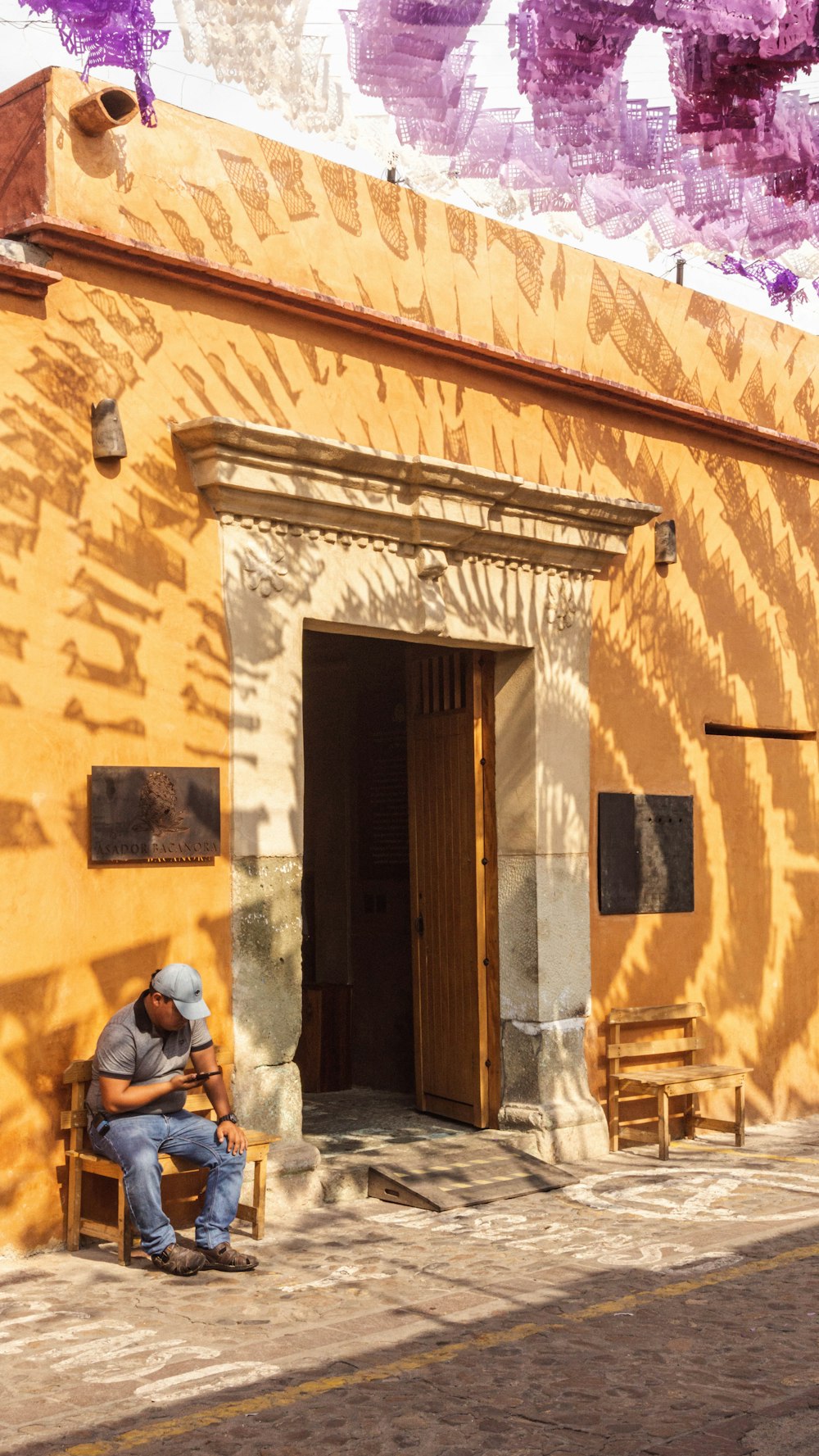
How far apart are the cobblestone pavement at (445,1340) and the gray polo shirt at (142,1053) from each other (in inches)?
22.9

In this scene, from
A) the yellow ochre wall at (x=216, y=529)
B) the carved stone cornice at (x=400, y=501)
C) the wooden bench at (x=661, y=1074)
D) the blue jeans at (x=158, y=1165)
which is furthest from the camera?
the wooden bench at (x=661, y=1074)

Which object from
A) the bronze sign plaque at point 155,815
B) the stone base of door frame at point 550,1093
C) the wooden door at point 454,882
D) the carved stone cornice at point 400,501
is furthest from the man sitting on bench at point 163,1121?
the wooden door at point 454,882

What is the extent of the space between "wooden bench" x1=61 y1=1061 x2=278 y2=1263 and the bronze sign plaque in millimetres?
850

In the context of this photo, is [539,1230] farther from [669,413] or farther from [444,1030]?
[669,413]

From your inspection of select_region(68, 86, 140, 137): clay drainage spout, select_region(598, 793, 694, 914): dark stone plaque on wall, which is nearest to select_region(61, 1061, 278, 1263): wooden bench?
select_region(598, 793, 694, 914): dark stone plaque on wall

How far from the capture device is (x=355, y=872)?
9.95m

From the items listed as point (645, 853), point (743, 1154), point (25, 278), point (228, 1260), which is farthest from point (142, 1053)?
point (743, 1154)

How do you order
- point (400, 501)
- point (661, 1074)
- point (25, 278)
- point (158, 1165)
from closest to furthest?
point (158, 1165)
point (25, 278)
point (400, 501)
point (661, 1074)

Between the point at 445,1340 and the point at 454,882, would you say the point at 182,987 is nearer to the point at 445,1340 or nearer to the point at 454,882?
the point at 445,1340

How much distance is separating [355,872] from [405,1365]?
5443 mm

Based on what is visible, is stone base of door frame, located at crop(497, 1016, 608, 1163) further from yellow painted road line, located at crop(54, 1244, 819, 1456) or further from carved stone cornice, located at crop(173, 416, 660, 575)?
carved stone cornice, located at crop(173, 416, 660, 575)

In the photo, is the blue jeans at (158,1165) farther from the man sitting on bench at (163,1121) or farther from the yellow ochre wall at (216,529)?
the yellow ochre wall at (216,529)

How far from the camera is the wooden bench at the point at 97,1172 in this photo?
569 centimetres

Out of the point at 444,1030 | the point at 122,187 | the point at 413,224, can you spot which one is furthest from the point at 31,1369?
the point at 413,224
